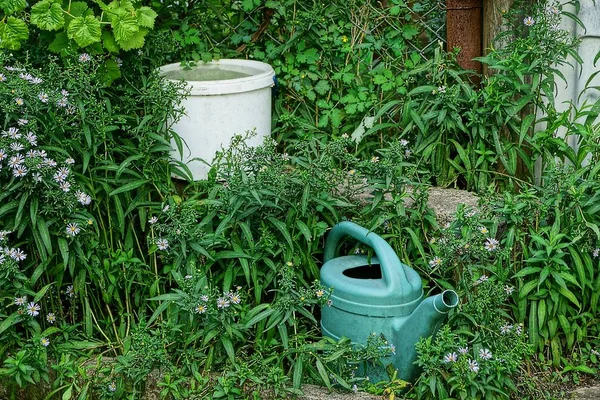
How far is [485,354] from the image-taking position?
321 cm

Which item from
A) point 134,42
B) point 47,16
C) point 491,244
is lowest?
point 491,244

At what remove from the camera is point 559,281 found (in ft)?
11.1

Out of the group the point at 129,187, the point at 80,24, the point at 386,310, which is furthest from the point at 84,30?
the point at 386,310

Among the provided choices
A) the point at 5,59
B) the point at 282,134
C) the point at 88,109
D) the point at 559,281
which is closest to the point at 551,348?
the point at 559,281

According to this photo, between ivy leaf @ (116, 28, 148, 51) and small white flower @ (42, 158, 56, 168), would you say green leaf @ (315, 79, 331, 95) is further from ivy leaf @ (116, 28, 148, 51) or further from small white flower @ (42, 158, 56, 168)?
small white flower @ (42, 158, 56, 168)

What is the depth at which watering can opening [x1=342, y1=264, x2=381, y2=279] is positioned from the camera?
11.9 feet

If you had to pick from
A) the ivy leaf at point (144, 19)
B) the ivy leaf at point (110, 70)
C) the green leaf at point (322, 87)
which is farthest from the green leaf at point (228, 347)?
the green leaf at point (322, 87)

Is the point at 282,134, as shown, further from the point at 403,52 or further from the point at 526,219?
the point at 526,219

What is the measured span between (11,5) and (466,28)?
208 cm

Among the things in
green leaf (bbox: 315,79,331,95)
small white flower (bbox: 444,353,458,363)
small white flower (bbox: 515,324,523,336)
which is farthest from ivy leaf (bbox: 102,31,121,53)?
small white flower (bbox: 515,324,523,336)

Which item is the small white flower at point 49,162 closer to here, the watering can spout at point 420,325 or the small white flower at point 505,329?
the watering can spout at point 420,325

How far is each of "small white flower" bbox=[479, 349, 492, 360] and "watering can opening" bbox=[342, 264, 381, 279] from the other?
1.98 ft

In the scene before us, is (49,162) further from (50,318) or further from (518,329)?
(518,329)

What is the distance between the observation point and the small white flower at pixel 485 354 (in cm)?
320
